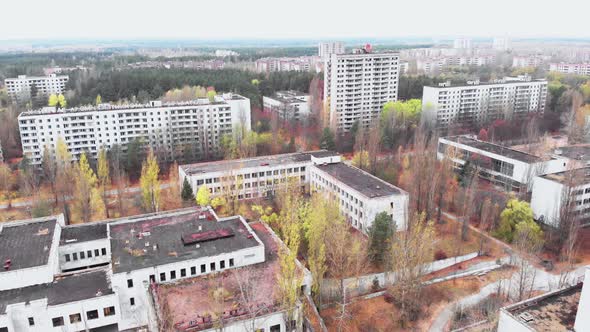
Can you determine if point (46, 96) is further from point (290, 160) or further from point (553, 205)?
point (553, 205)

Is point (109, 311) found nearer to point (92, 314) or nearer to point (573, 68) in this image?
point (92, 314)

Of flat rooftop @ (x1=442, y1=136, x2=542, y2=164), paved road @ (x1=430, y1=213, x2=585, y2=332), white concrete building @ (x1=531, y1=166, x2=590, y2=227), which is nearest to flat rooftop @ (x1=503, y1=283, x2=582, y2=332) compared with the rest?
paved road @ (x1=430, y1=213, x2=585, y2=332)

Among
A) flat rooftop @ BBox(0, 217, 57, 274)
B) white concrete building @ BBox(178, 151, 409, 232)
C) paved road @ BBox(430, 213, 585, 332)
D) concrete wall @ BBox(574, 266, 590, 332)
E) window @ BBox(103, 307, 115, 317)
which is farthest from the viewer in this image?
white concrete building @ BBox(178, 151, 409, 232)

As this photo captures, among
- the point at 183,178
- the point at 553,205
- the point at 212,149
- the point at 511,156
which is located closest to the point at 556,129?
the point at 511,156

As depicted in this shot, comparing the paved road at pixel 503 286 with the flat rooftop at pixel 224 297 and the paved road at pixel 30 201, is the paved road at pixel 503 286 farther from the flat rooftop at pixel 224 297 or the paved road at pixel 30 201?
the paved road at pixel 30 201

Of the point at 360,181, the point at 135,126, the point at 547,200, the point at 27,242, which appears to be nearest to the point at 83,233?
the point at 27,242

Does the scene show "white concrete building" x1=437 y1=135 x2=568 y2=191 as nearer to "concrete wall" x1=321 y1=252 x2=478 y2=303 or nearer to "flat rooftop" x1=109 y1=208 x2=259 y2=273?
"concrete wall" x1=321 y1=252 x2=478 y2=303
